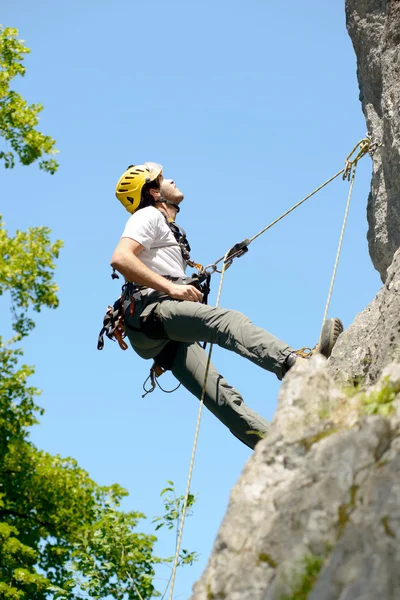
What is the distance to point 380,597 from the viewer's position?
9.21 feet

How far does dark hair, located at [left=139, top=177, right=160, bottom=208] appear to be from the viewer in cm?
791

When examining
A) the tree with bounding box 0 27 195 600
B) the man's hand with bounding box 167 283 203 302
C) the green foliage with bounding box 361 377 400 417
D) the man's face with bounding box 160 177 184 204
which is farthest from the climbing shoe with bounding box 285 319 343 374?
the tree with bounding box 0 27 195 600

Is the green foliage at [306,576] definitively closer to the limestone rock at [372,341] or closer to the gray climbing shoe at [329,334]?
the limestone rock at [372,341]

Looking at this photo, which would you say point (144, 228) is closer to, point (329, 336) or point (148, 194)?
point (148, 194)

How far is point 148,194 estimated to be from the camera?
793 cm

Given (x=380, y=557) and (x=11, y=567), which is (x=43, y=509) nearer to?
(x=11, y=567)

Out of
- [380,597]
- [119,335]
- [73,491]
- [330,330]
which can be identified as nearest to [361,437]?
[380,597]

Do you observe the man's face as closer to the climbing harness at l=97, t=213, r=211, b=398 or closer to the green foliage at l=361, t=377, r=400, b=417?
the climbing harness at l=97, t=213, r=211, b=398

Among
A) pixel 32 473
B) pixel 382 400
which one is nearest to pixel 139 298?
pixel 382 400

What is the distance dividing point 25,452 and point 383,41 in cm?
1016

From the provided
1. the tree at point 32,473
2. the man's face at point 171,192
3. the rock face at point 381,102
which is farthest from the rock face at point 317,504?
the tree at point 32,473

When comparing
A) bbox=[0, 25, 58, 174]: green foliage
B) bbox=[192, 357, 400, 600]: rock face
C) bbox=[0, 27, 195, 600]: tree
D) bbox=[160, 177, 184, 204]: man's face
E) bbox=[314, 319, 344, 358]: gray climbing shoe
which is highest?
bbox=[0, 25, 58, 174]: green foliage

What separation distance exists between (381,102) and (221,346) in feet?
8.78

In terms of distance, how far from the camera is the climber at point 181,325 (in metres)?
6.52
